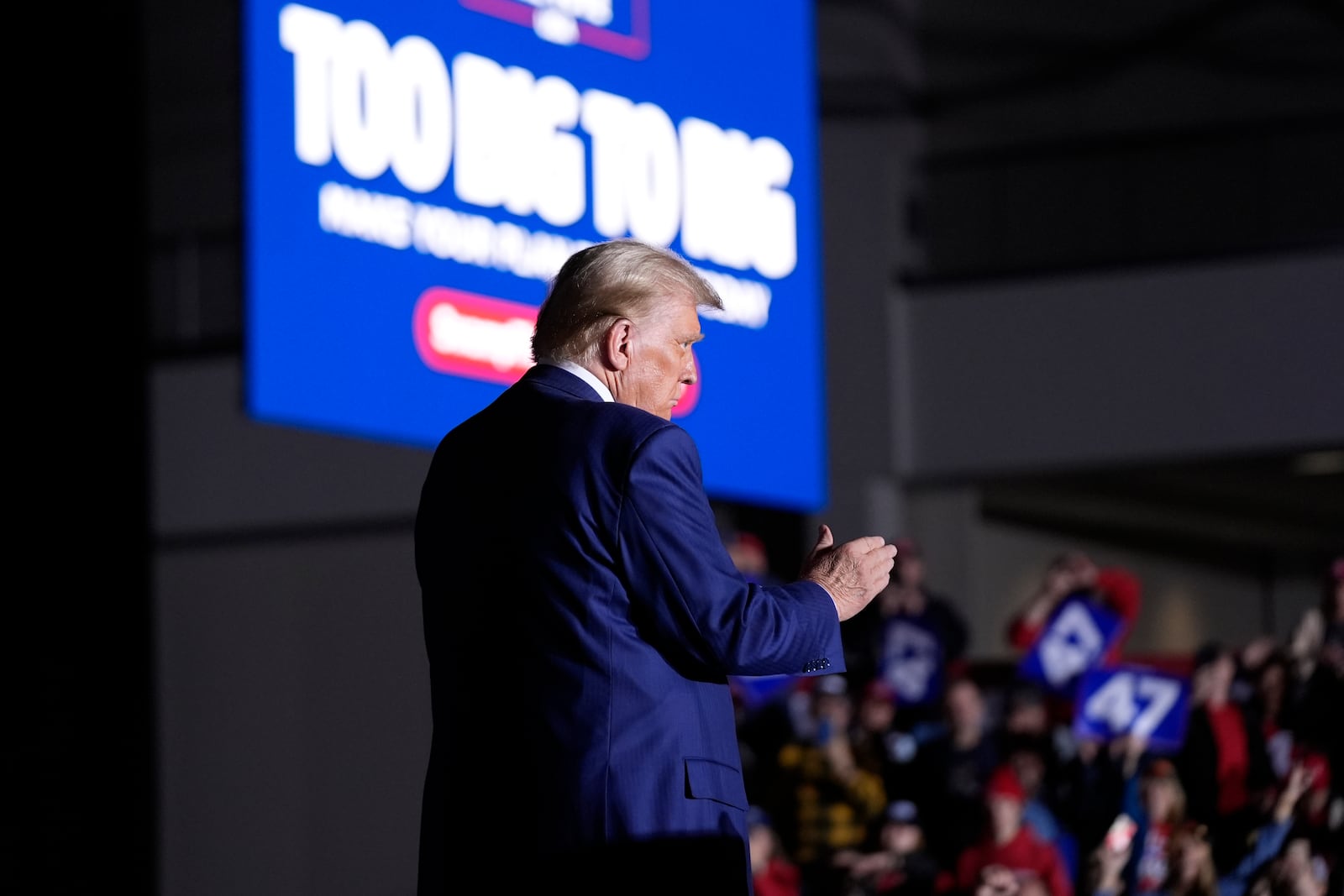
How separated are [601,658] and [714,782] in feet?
0.58

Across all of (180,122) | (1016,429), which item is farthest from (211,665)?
(1016,429)

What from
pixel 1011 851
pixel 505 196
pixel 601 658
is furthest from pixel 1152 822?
pixel 601 658

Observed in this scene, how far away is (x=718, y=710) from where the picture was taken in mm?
2102

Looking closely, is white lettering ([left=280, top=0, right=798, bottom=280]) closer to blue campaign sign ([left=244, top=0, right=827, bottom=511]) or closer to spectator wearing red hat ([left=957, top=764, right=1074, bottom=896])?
blue campaign sign ([left=244, top=0, right=827, bottom=511])

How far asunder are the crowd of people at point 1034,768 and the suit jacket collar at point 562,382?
3196 millimetres

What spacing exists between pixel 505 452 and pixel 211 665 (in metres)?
8.37

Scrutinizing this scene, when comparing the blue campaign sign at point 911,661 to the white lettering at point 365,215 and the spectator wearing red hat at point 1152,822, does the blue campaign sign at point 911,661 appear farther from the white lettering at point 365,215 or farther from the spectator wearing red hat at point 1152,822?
the white lettering at point 365,215

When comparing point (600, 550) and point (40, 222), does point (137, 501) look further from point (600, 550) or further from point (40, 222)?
point (600, 550)

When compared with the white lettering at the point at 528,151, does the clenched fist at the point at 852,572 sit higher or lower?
lower

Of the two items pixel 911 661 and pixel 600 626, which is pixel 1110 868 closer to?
pixel 911 661

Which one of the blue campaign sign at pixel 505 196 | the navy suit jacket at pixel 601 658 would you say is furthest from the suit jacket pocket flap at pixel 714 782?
the blue campaign sign at pixel 505 196

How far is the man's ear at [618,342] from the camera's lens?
2.15 metres

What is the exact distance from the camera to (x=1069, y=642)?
6.20m

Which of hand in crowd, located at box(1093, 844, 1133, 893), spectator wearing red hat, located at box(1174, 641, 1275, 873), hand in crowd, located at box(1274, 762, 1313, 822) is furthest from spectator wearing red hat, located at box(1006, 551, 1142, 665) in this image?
hand in crowd, located at box(1274, 762, 1313, 822)
